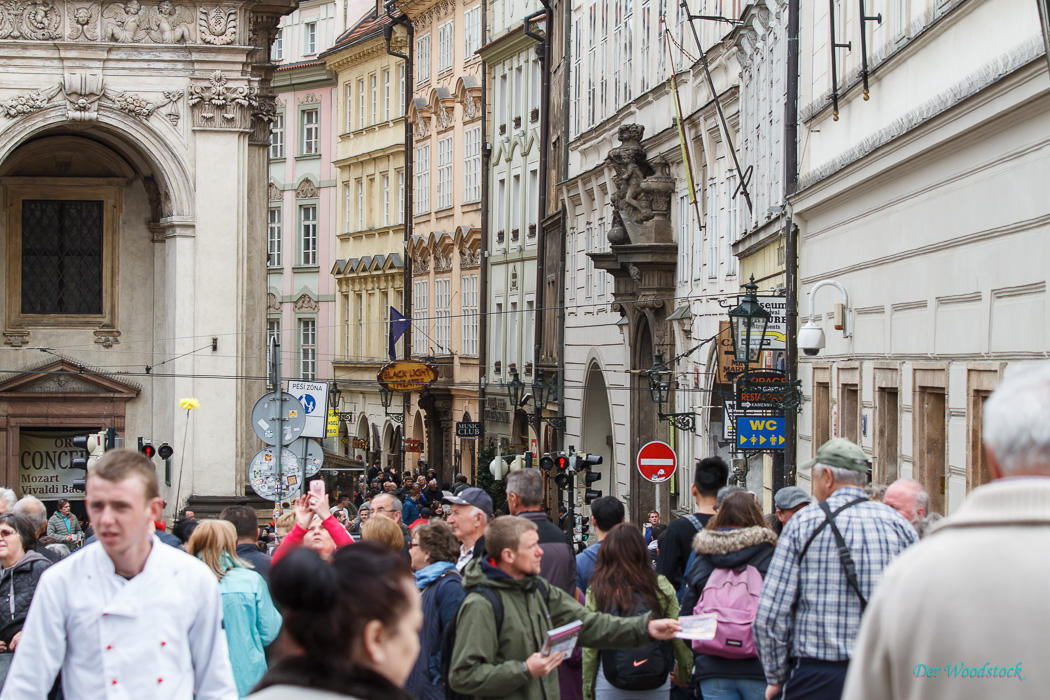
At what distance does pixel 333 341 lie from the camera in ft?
213

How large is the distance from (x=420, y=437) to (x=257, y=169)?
25331mm

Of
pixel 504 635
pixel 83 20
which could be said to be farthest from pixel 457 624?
pixel 83 20

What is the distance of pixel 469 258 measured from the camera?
51250 mm

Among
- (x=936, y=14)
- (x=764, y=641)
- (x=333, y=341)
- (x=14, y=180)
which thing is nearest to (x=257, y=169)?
(x=14, y=180)

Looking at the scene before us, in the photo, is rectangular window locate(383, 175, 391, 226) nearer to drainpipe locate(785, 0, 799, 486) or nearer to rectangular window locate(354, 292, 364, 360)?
rectangular window locate(354, 292, 364, 360)

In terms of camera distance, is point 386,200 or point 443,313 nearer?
point 443,313

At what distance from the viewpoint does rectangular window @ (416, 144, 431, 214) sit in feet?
183

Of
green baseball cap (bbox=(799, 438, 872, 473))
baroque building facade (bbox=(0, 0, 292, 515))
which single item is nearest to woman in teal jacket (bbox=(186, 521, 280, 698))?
green baseball cap (bbox=(799, 438, 872, 473))

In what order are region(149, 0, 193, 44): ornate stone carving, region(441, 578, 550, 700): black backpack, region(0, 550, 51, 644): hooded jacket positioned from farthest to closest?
region(149, 0, 193, 44): ornate stone carving, region(0, 550, 51, 644): hooded jacket, region(441, 578, 550, 700): black backpack

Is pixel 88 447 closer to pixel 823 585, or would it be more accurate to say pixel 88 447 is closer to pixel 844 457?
pixel 844 457

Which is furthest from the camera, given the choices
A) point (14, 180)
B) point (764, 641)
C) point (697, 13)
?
point (14, 180)

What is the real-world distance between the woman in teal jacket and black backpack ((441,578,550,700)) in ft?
3.12

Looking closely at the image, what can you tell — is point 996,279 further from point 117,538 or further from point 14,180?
point 14,180

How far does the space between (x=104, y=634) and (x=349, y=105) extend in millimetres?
59618
